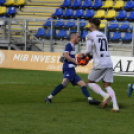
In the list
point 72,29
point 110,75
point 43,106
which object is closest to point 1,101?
point 43,106

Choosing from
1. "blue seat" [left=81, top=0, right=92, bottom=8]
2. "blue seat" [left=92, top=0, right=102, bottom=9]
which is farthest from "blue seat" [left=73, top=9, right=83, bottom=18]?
"blue seat" [left=92, top=0, right=102, bottom=9]

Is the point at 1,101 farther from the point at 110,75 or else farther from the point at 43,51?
the point at 43,51

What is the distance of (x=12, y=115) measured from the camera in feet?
23.7

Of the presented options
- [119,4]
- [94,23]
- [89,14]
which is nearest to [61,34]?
[89,14]

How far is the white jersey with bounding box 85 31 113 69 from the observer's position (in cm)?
784

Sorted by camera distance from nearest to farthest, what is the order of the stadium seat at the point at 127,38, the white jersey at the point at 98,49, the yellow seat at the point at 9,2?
the white jersey at the point at 98,49 < the stadium seat at the point at 127,38 < the yellow seat at the point at 9,2

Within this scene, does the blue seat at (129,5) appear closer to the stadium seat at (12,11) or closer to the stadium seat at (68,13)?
the stadium seat at (68,13)

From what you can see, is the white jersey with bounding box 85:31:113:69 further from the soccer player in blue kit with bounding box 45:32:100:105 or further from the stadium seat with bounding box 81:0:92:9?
the stadium seat with bounding box 81:0:92:9

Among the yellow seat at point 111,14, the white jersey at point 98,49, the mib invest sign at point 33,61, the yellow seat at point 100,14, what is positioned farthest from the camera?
the yellow seat at point 100,14

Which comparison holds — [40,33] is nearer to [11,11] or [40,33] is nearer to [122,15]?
[11,11]

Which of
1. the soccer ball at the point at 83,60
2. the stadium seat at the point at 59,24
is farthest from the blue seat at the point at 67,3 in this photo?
the soccer ball at the point at 83,60

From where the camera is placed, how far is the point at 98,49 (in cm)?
785

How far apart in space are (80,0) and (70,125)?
20.7 meters

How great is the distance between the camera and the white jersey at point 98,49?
7.84 meters
